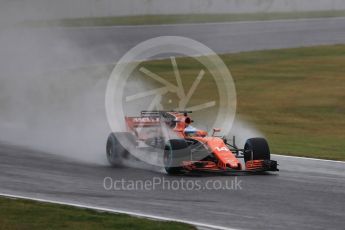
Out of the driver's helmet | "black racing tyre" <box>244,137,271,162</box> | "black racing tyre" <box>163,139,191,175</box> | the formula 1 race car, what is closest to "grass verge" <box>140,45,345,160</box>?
"black racing tyre" <box>244,137,271,162</box>

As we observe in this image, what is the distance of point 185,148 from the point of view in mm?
15164

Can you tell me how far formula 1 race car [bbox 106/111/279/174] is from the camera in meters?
15.1

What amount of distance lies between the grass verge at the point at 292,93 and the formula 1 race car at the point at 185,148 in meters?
3.26

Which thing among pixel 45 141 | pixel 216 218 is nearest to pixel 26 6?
pixel 45 141

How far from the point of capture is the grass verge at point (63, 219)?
1094 cm

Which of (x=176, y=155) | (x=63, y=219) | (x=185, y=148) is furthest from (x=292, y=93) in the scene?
(x=63, y=219)

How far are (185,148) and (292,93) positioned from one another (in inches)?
550

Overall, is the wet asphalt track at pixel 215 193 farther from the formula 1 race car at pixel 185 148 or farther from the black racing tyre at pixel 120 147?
the black racing tyre at pixel 120 147

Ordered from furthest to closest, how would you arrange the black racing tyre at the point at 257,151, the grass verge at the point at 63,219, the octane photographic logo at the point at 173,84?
the octane photographic logo at the point at 173,84 < the black racing tyre at the point at 257,151 < the grass verge at the point at 63,219

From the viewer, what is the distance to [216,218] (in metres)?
11.7

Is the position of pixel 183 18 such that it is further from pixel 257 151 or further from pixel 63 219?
pixel 63 219

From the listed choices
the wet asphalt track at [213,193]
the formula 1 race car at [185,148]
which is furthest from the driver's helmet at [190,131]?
the wet asphalt track at [213,193]

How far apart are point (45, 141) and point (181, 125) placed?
4948 millimetres

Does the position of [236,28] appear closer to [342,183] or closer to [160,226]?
[342,183]
